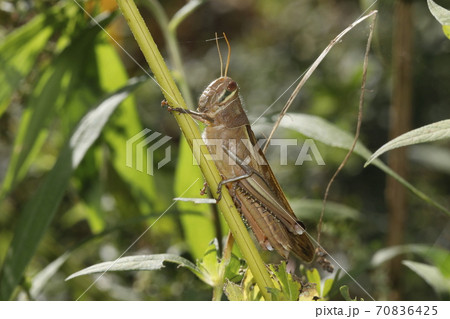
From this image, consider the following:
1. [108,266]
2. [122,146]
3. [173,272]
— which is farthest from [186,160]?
[108,266]

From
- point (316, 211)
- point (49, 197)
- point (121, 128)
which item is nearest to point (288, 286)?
point (49, 197)

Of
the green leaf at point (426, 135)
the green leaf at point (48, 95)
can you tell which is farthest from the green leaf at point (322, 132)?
the green leaf at point (48, 95)

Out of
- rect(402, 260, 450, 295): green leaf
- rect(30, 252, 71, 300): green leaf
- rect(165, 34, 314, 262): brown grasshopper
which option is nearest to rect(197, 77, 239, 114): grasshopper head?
rect(165, 34, 314, 262): brown grasshopper

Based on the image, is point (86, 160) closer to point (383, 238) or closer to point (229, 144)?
point (229, 144)

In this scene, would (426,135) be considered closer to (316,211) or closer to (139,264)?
(139,264)

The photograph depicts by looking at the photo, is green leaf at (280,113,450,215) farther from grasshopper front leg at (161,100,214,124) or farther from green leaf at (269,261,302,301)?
green leaf at (269,261,302,301)

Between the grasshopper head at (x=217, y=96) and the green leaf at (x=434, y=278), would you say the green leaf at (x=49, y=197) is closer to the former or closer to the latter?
the grasshopper head at (x=217, y=96)
